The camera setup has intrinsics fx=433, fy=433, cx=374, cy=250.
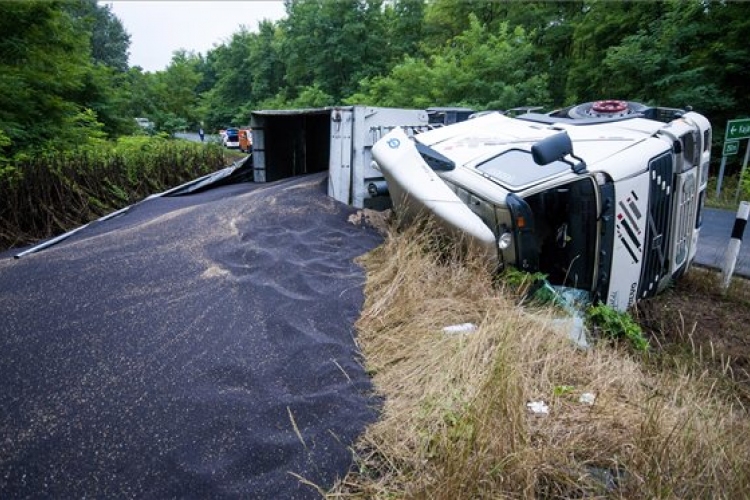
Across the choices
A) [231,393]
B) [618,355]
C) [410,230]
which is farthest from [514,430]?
[410,230]

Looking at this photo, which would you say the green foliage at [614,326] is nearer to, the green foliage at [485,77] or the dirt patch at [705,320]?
the dirt patch at [705,320]

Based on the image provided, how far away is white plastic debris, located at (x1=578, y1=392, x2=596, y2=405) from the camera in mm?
2270

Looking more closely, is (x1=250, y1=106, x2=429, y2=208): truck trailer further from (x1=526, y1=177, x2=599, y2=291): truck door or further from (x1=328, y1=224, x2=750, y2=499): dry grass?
(x1=328, y1=224, x2=750, y2=499): dry grass

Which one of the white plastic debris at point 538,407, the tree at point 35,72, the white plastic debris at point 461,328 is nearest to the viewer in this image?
the white plastic debris at point 538,407

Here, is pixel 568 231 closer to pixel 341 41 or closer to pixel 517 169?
pixel 517 169

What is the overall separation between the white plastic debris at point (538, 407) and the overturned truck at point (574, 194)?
162 centimetres

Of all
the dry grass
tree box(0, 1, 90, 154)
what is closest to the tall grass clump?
tree box(0, 1, 90, 154)

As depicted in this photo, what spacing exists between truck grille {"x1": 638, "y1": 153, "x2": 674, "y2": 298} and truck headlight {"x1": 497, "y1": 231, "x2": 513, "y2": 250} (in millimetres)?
1237

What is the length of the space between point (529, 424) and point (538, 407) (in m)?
0.23

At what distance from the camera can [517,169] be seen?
386 cm

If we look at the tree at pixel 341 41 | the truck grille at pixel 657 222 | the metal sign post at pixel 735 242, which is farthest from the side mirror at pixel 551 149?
the tree at pixel 341 41

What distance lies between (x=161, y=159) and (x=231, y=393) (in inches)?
328

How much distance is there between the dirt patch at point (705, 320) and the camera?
353 cm

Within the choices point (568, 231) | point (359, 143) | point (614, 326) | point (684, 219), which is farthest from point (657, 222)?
point (359, 143)
